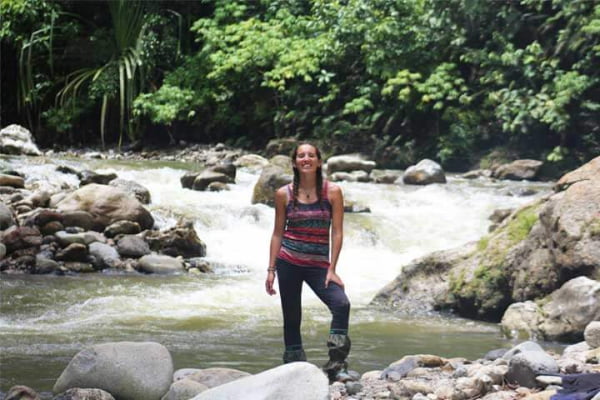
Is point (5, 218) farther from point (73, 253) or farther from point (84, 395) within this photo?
point (84, 395)

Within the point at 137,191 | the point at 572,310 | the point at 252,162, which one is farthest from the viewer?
the point at 252,162

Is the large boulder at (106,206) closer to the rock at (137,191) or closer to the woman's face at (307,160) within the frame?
the rock at (137,191)

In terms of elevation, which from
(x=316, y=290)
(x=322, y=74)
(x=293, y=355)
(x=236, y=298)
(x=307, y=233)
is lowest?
(x=236, y=298)

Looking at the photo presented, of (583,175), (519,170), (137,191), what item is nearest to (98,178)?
(137,191)

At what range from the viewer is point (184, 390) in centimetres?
424

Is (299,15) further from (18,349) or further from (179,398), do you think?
(179,398)

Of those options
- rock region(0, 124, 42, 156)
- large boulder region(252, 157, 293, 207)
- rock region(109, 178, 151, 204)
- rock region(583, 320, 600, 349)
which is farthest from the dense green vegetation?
rock region(583, 320, 600, 349)

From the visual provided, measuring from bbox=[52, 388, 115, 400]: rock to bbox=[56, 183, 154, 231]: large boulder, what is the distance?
722 centimetres

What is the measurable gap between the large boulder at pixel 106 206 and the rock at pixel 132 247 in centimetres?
69

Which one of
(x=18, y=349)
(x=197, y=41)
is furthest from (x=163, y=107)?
(x=18, y=349)

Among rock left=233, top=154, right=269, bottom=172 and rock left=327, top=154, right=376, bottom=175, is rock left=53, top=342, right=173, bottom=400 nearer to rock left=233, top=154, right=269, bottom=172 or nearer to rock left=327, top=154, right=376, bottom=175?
rock left=327, top=154, right=376, bottom=175

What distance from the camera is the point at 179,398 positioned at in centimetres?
422

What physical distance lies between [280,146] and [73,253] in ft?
32.6

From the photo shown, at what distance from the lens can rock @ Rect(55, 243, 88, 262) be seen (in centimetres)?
1008
